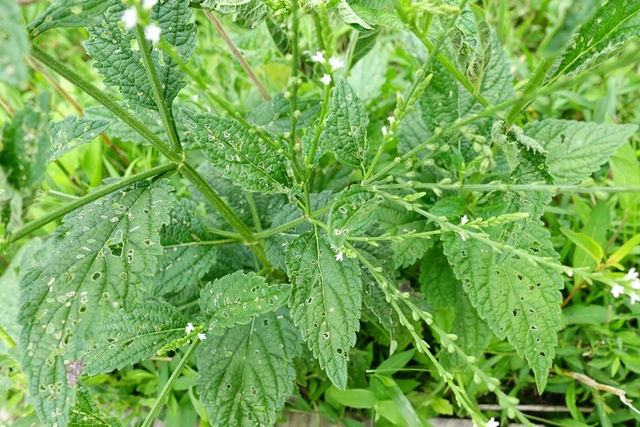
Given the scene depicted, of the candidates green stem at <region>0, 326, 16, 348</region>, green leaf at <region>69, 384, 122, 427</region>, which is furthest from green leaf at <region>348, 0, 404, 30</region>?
green stem at <region>0, 326, 16, 348</region>

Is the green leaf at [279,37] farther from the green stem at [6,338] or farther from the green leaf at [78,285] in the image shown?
the green stem at [6,338]

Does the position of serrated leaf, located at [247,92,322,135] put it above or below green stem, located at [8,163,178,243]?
below

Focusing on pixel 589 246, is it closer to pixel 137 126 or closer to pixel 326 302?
pixel 326 302

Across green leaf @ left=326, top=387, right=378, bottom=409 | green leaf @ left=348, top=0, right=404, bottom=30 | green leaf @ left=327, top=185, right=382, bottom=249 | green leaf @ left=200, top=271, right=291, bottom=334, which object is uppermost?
green leaf @ left=348, top=0, right=404, bottom=30

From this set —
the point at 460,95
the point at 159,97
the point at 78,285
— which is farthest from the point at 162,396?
the point at 460,95

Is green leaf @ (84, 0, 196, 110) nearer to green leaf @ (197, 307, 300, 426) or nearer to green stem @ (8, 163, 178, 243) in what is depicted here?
green stem @ (8, 163, 178, 243)

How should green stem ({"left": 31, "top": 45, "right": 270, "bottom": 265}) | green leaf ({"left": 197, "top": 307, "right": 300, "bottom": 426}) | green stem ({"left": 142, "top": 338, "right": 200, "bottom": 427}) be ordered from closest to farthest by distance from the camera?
green stem ({"left": 31, "top": 45, "right": 270, "bottom": 265})
green stem ({"left": 142, "top": 338, "right": 200, "bottom": 427})
green leaf ({"left": 197, "top": 307, "right": 300, "bottom": 426})

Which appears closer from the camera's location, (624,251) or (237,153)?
(237,153)

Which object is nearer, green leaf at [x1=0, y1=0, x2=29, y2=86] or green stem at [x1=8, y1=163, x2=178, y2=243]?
green leaf at [x1=0, y1=0, x2=29, y2=86]
